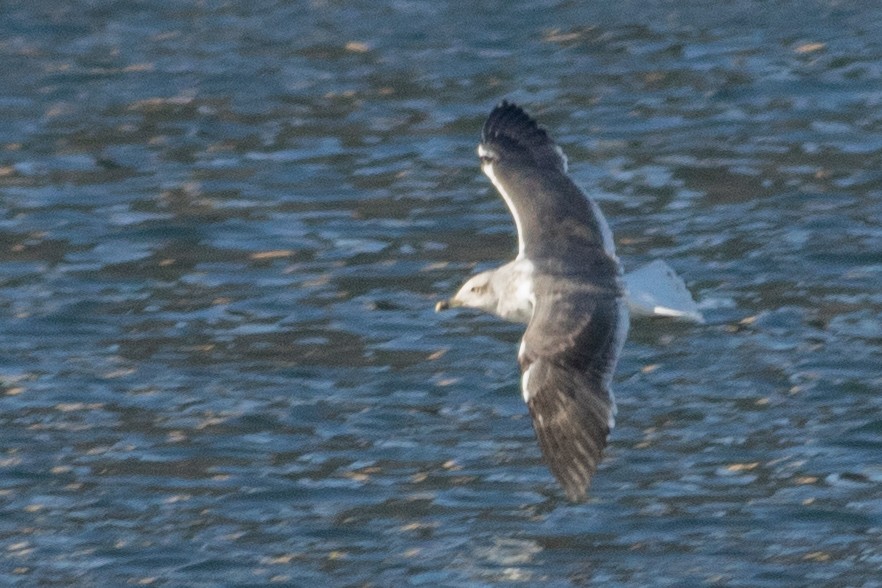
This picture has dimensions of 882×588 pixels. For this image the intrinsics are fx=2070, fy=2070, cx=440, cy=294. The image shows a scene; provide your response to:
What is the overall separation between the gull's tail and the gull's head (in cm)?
75

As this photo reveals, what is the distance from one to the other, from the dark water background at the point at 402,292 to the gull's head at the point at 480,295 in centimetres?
59

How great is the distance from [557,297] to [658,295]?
1.50 feet

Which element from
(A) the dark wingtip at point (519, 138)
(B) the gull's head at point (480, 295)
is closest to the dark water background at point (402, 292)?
(B) the gull's head at point (480, 295)

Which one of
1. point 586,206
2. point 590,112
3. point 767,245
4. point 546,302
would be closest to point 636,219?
point 767,245

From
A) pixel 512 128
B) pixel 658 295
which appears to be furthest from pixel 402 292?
pixel 658 295

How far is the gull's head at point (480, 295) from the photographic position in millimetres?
9359

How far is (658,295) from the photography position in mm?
8641

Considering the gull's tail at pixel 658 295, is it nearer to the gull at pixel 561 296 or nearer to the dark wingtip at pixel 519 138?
the gull at pixel 561 296

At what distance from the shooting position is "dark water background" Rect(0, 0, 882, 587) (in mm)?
8688

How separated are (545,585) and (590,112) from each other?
23.2 feet

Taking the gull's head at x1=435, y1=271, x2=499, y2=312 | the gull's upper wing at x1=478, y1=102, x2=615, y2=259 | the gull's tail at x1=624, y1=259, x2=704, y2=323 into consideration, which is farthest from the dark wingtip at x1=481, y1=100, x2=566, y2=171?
the gull's tail at x1=624, y1=259, x2=704, y2=323

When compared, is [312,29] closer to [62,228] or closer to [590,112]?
[590,112]

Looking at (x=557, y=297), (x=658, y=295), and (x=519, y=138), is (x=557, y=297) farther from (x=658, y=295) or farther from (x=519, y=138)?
(x=519, y=138)

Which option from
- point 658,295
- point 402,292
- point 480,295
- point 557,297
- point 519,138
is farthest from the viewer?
point 402,292
